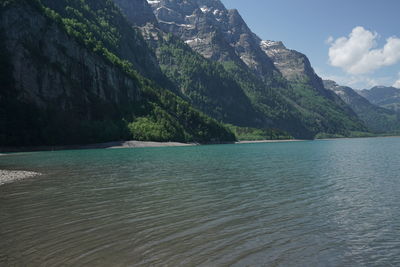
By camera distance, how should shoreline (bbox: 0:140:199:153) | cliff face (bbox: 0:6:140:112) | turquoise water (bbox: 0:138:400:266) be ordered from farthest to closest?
cliff face (bbox: 0:6:140:112) → shoreline (bbox: 0:140:199:153) → turquoise water (bbox: 0:138:400:266)

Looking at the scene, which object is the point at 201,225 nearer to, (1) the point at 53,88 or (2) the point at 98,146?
(2) the point at 98,146

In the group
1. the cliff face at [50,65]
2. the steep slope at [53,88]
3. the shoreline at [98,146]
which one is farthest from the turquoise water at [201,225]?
the cliff face at [50,65]

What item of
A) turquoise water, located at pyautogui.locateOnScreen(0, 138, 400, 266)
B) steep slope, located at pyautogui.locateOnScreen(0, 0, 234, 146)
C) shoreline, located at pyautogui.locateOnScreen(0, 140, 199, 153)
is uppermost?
steep slope, located at pyautogui.locateOnScreen(0, 0, 234, 146)

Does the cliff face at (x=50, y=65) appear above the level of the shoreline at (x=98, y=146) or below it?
above

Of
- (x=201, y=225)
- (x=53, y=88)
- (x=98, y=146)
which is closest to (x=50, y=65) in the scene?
(x=53, y=88)

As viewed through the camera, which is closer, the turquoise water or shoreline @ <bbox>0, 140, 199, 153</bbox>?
the turquoise water

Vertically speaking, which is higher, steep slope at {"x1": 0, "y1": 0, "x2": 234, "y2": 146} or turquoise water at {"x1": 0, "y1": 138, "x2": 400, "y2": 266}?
steep slope at {"x1": 0, "y1": 0, "x2": 234, "y2": 146}

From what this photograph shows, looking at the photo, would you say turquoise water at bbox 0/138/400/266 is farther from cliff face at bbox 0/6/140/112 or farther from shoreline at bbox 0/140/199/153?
cliff face at bbox 0/6/140/112

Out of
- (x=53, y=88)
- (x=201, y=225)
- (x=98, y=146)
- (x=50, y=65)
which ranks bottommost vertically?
(x=201, y=225)

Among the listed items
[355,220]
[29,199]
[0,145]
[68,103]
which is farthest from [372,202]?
[68,103]

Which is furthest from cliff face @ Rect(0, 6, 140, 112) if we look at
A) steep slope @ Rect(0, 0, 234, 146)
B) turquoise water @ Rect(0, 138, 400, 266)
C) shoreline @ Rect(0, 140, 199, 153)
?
turquoise water @ Rect(0, 138, 400, 266)

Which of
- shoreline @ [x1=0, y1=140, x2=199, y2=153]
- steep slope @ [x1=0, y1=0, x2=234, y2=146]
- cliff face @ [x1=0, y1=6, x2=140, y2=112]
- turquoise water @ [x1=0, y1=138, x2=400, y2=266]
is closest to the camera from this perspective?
turquoise water @ [x1=0, y1=138, x2=400, y2=266]

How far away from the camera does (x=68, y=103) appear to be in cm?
15662

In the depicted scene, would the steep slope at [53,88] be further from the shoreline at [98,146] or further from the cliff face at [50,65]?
the shoreline at [98,146]
